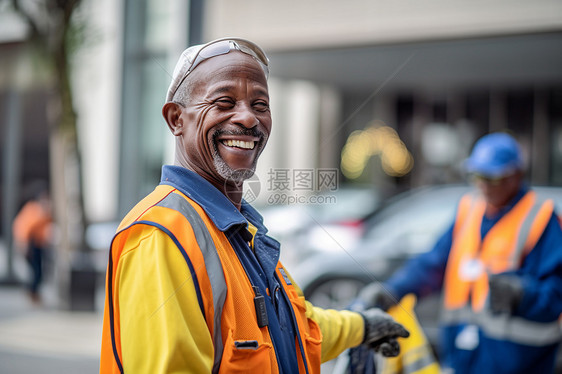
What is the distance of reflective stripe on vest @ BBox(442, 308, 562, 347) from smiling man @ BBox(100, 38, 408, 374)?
68.6 inches

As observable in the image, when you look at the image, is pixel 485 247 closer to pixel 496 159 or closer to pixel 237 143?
pixel 496 159

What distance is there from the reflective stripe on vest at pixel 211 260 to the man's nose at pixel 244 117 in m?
0.29

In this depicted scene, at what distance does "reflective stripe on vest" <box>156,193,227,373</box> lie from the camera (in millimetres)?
1455

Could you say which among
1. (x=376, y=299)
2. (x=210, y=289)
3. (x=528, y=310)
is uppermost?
(x=210, y=289)

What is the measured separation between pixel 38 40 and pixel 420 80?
1128 cm

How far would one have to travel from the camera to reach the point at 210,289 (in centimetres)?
145

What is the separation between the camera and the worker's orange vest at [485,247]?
3396 millimetres

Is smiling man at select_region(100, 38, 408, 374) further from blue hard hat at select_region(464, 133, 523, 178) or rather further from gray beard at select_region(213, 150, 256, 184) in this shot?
blue hard hat at select_region(464, 133, 523, 178)

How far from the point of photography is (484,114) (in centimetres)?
1803

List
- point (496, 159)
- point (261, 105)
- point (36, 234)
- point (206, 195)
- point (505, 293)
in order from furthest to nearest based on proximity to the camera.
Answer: point (36, 234) < point (496, 159) < point (505, 293) < point (261, 105) < point (206, 195)

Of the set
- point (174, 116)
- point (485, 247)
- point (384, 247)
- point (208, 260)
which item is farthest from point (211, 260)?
point (384, 247)

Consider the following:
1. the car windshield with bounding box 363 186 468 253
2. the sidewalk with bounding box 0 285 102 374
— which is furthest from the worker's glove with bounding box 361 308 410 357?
the car windshield with bounding box 363 186 468 253

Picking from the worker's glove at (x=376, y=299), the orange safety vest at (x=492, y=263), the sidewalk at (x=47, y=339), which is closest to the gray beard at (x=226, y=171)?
the worker's glove at (x=376, y=299)

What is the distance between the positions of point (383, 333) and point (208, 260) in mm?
1013
